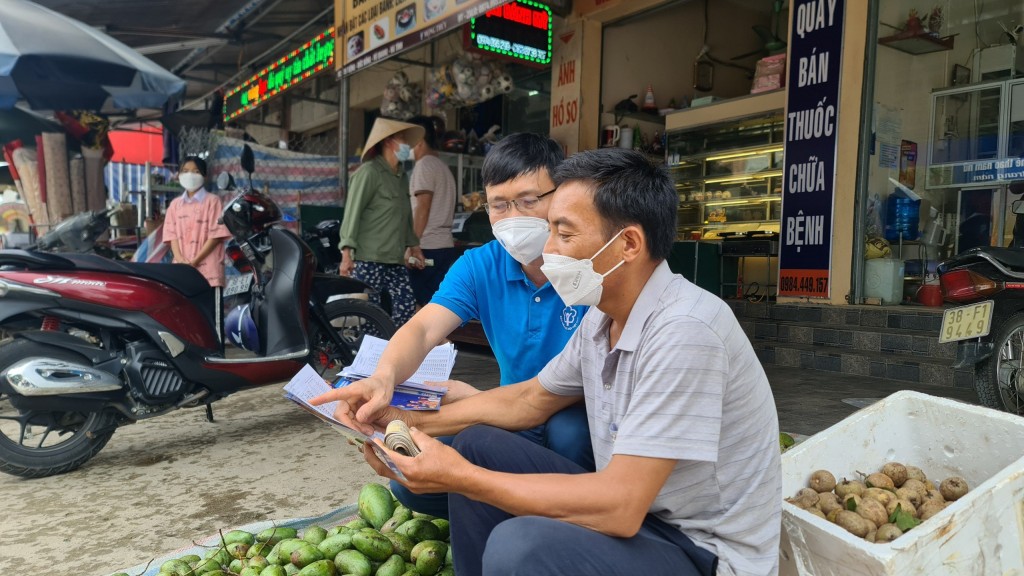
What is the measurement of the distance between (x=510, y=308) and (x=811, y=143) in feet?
16.3

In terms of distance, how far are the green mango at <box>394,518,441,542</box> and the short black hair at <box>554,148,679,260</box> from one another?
3.51 ft

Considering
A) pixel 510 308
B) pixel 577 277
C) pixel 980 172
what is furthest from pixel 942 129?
pixel 577 277

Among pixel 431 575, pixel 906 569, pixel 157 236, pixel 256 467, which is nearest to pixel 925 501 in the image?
pixel 906 569

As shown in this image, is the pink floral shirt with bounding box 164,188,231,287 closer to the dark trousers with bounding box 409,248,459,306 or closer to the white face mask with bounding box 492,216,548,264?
the dark trousers with bounding box 409,248,459,306

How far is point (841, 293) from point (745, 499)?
5.28 meters

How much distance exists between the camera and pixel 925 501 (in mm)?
1738

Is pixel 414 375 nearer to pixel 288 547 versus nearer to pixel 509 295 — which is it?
pixel 509 295

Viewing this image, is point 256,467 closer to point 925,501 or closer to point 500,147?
point 500,147

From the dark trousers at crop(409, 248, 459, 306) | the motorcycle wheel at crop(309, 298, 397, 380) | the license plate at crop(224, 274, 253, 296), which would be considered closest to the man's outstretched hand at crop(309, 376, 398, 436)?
the motorcycle wheel at crop(309, 298, 397, 380)

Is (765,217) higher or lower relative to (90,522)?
higher

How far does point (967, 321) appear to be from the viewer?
3580 mm

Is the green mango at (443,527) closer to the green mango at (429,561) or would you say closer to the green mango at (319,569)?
the green mango at (429,561)

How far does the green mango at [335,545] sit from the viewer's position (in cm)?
184

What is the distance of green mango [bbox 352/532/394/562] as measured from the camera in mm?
1812
